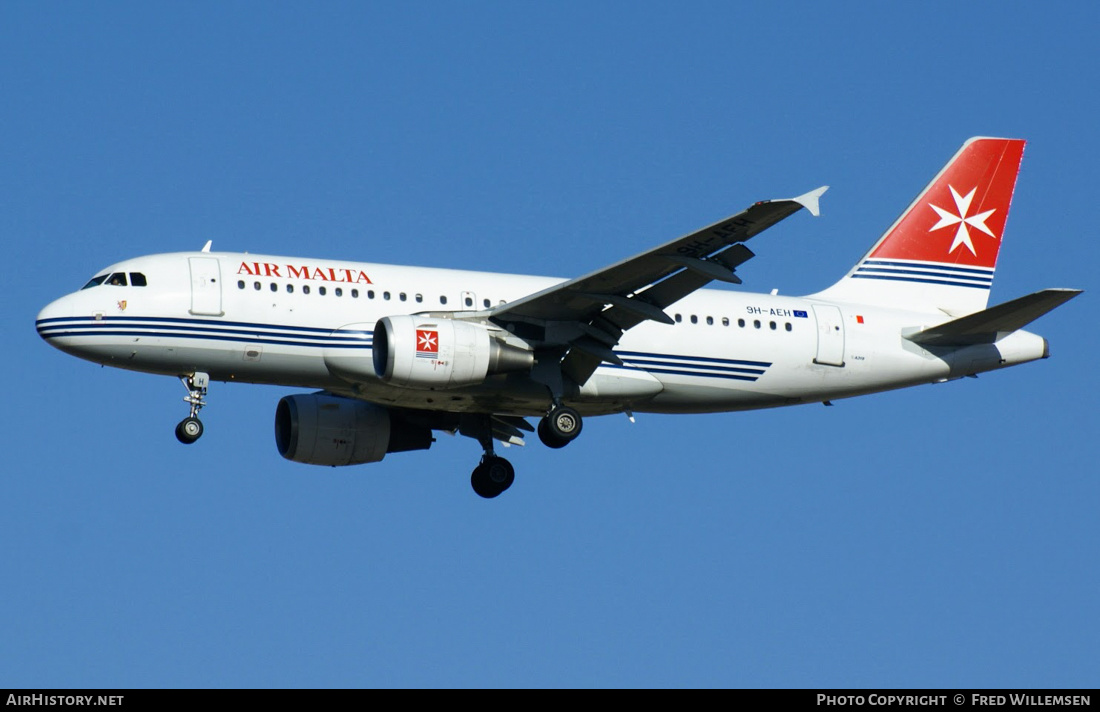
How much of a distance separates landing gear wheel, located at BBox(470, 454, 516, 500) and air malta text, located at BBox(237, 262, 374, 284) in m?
5.87

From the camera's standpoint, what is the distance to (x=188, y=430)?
3416 cm

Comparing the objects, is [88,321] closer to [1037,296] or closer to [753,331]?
[753,331]

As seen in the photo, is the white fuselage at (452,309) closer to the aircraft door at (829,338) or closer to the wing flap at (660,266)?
the aircraft door at (829,338)

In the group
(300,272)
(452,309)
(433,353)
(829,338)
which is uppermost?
(300,272)

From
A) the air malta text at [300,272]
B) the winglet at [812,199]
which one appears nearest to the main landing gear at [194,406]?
the air malta text at [300,272]

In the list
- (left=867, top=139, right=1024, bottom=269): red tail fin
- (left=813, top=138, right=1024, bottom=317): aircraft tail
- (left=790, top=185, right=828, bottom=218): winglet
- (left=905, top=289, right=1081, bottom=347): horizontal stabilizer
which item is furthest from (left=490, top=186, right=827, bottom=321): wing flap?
(left=867, top=139, right=1024, bottom=269): red tail fin

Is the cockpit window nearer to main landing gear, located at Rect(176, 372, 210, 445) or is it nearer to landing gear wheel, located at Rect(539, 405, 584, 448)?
main landing gear, located at Rect(176, 372, 210, 445)

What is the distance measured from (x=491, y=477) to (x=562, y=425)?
4.07 m

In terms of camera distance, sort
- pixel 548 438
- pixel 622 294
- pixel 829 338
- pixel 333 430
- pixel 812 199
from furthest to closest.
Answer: pixel 333 430
pixel 829 338
pixel 548 438
pixel 622 294
pixel 812 199

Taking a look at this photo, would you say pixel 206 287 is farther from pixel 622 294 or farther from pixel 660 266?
pixel 660 266

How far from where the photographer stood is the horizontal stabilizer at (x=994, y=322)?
34.4 meters

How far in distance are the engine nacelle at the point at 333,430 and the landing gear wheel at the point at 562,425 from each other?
16.5ft

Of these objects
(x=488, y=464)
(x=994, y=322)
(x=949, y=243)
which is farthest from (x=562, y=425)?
(x=949, y=243)

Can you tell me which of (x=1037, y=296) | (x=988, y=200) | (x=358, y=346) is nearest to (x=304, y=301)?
(x=358, y=346)
